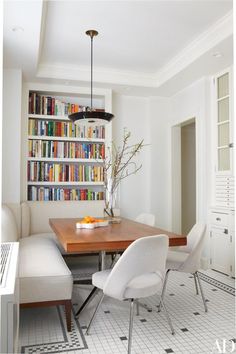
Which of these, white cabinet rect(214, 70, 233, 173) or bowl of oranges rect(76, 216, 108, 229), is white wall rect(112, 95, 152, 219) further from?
bowl of oranges rect(76, 216, 108, 229)

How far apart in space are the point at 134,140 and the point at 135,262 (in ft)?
11.6

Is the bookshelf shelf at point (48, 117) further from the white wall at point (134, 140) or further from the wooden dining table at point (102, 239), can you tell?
the wooden dining table at point (102, 239)

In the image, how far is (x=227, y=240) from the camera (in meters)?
3.93

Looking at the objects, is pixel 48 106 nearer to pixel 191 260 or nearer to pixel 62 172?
pixel 62 172

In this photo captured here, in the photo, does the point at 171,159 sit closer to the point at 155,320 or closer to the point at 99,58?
the point at 99,58

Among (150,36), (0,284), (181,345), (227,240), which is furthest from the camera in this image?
(227,240)

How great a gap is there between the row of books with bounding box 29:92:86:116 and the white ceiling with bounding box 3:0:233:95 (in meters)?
0.34

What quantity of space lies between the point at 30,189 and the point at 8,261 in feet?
10.3

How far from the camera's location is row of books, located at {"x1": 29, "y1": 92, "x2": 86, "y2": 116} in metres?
4.85

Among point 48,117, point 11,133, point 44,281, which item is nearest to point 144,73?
point 48,117

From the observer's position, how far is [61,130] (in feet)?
16.3

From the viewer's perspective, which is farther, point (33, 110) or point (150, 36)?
point (33, 110)

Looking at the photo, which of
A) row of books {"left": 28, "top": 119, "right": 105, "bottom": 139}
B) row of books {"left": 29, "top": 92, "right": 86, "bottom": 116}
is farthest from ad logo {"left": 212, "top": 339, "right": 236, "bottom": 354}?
row of books {"left": 29, "top": 92, "right": 86, "bottom": 116}

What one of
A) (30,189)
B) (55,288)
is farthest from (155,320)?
(30,189)
